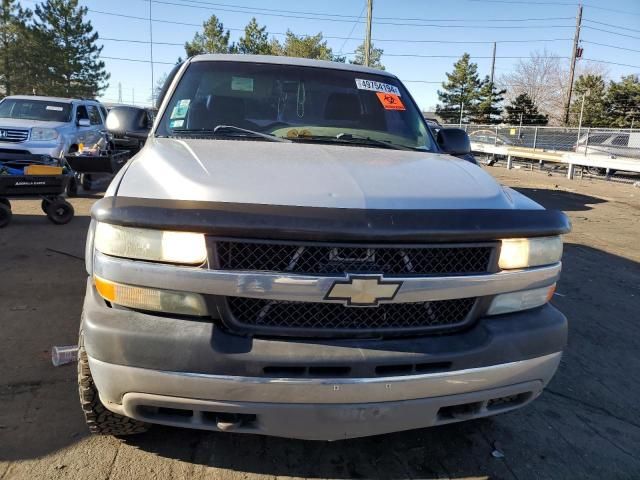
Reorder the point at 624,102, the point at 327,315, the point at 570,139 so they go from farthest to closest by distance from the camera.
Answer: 1. the point at 624,102
2. the point at 570,139
3. the point at 327,315

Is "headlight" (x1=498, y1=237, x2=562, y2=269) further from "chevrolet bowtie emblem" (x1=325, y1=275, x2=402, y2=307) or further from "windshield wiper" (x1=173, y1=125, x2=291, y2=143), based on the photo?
"windshield wiper" (x1=173, y1=125, x2=291, y2=143)

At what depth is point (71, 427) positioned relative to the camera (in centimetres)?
270

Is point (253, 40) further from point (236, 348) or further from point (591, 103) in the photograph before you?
point (236, 348)

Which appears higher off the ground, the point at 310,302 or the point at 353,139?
the point at 353,139

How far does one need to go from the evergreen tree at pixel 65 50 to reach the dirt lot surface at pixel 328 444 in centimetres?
4313

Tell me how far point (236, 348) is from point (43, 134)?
10391 mm

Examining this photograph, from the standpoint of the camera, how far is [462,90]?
174 ft

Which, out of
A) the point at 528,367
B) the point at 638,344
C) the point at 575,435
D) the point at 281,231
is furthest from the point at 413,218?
the point at 638,344

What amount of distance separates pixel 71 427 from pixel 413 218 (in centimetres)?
206

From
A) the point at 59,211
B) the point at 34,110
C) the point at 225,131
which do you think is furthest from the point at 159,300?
the point at 34,110

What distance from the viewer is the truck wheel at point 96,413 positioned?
7.57 ft

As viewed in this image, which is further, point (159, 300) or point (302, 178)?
point (302, 178)

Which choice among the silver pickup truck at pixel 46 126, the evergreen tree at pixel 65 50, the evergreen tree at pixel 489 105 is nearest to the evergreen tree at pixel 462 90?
the evergreen tree at pixel 489 105

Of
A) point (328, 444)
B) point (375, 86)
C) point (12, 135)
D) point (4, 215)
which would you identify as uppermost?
point (375, 86)
